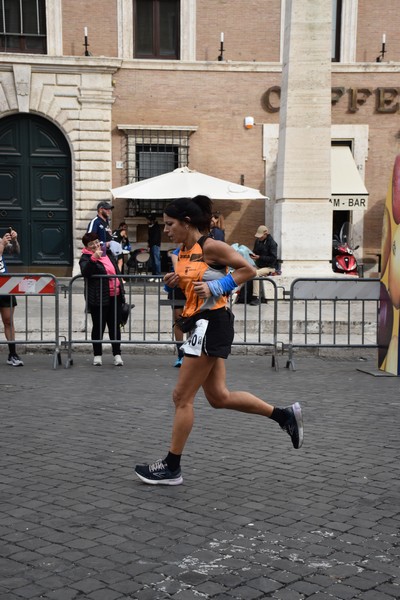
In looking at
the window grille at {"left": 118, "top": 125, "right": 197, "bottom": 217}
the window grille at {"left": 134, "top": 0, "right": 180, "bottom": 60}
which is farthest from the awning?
the window grille at {"left": 134, "top": 0, "right": 180, "bottom": 60}

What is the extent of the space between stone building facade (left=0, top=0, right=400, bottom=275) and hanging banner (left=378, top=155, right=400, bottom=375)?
13.2 m

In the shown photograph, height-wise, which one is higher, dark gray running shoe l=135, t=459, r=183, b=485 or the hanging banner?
the hanging banner

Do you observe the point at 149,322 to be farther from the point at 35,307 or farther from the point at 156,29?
the point at 156,29

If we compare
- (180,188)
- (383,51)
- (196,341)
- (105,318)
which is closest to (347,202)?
(383,51)

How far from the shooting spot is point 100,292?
1023cm

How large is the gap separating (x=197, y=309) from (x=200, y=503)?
117 centimetres

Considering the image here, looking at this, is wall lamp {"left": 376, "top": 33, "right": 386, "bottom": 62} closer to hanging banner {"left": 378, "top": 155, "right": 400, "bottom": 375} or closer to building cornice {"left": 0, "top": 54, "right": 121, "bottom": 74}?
building cornice {"left": 0, "top": 54, "right": 121, "bottom": 74}

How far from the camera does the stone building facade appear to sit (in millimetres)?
22562

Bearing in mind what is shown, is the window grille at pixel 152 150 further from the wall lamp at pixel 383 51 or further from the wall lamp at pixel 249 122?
the wall lamp at pixel 383 51

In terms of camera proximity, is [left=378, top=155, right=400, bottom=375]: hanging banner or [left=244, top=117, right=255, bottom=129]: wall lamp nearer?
[left=378, top=155, right=400, bottom=375]: hanging banner

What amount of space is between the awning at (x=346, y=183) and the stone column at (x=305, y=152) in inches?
250

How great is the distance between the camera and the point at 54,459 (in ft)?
19.1

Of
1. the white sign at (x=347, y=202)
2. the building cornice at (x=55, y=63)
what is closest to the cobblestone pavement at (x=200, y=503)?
the white sign at (x=347, y=202)

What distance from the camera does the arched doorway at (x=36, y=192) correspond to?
22672 mm
